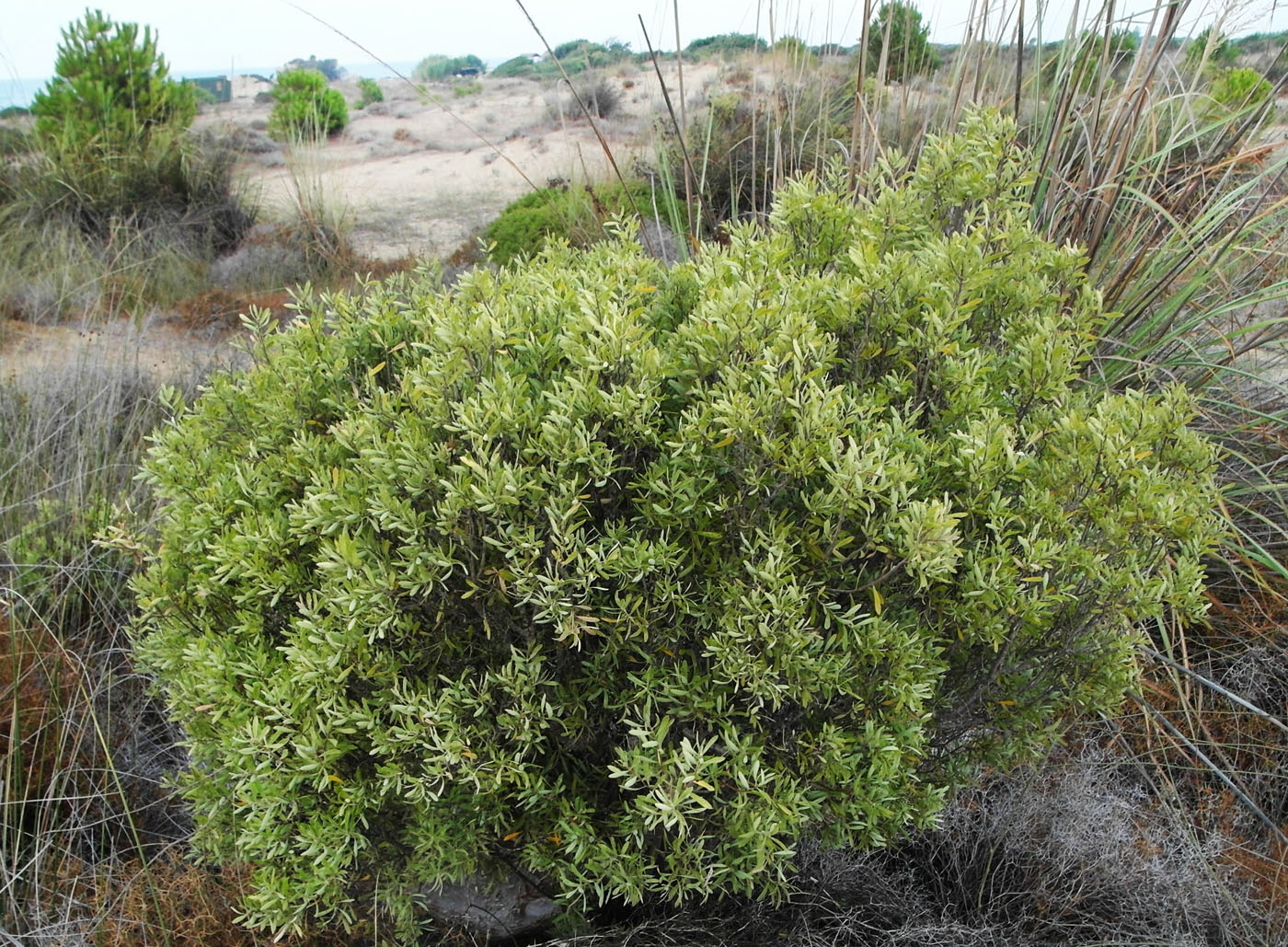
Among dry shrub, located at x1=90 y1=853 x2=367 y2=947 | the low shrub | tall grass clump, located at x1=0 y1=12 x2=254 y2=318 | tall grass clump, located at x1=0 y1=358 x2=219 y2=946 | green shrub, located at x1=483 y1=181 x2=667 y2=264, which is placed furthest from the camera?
the low shrub

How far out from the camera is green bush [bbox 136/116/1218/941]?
1749 mm

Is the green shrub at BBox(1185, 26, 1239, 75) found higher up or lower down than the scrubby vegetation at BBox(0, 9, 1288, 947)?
higher up

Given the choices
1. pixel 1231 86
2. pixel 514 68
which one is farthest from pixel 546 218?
pixel 514 68

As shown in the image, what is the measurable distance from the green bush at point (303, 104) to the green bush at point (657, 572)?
11157 mm

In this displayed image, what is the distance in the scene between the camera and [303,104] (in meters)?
14.2

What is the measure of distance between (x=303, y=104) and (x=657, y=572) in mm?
14487

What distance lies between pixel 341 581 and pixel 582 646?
0.48 meters

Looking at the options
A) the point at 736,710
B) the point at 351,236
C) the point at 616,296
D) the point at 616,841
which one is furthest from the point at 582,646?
the point at 351,236

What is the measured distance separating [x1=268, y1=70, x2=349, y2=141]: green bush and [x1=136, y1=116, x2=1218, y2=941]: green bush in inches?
439

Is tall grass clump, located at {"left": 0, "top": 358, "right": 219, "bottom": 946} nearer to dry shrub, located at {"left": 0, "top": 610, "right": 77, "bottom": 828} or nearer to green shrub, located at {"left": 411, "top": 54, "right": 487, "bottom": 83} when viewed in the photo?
dry shrub, located at {"left": 0, "top": 610, "right": 77, "bottom": 828}

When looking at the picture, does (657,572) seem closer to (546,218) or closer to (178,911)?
(178,911)

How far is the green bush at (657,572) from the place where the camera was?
5.74ft

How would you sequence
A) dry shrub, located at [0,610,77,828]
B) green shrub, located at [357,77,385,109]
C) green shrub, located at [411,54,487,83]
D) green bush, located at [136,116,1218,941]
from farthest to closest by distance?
green shrub, located at [411,54,487,83] < green shrub, located at [357,77,385,109] < dry shrub, located at [0,610,77,828] < green bush, located at [136,116,1218,941]

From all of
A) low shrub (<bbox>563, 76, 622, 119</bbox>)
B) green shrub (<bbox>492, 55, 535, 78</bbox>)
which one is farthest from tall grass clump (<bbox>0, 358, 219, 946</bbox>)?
green shrub (<bbox>492, 55, 535, 78</bbox>)
